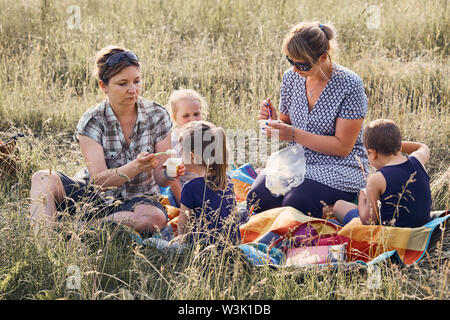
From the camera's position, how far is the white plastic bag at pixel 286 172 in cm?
386

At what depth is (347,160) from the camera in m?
3.88

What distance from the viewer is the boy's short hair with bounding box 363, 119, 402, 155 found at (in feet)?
11.0

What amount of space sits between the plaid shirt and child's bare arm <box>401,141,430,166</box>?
1648 millimetres

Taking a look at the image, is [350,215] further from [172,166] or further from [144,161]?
[144,161]

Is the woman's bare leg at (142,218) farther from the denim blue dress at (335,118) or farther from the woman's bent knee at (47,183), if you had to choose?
the denim blue dress at (335,118)

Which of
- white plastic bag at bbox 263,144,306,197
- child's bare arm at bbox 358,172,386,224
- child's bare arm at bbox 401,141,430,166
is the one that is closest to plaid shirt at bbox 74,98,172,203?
white plastic bag at bbox 263,144,306,197

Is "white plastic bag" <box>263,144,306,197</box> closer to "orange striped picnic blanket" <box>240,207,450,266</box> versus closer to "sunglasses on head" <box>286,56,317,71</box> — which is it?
"orange striped picnic blanket" <box>240,207,450,266</box>

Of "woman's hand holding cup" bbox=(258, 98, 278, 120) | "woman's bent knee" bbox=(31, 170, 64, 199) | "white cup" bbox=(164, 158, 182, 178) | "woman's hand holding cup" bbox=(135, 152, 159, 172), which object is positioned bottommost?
"woman's bent knee" bbox=(31, 170, 64, 199)

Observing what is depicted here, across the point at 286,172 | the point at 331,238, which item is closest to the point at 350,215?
the point at 331,238

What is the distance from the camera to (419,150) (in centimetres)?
367

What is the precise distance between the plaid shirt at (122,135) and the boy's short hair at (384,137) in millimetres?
1371

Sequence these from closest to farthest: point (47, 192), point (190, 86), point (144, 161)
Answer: point (47, 192), point (144, 161), point (190, 86)

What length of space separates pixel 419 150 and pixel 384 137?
0.44 metres
